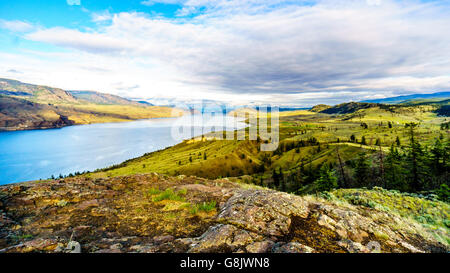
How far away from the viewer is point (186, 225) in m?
6.38

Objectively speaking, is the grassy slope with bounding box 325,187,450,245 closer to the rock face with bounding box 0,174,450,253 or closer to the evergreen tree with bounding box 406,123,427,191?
the rock face with bounding box 0,174,450,253

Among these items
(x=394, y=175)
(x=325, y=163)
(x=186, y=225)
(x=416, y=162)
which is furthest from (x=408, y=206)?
(x=394, y=175)

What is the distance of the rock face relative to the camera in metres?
4.86

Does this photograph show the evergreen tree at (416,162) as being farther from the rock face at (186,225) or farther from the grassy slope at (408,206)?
the rock face at (186,225)

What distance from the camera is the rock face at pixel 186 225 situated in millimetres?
4863

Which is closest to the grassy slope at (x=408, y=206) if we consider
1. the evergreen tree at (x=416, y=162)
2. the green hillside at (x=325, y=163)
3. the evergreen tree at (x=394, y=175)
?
the green hillside at (x=325, y=163)

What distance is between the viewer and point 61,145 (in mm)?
185500

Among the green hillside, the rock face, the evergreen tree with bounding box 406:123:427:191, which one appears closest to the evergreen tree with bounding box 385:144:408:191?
the green hillside

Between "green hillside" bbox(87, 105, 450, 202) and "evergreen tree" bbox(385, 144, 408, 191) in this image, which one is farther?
"green hillside" bbox(87, 105, 450, 202)

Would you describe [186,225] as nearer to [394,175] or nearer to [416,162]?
[416,162]
